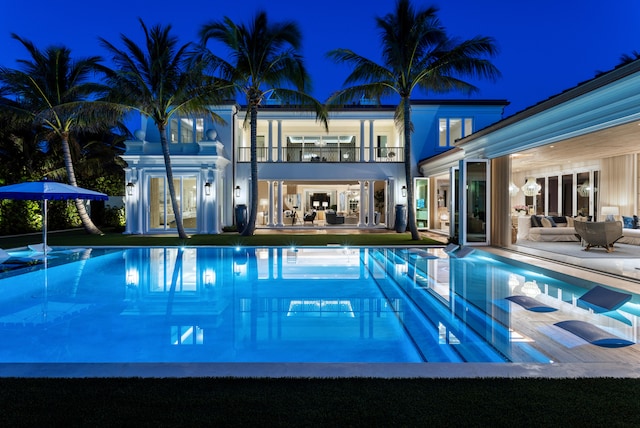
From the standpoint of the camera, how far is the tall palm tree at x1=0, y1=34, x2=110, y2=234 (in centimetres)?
1443

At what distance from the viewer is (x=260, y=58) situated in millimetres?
13797

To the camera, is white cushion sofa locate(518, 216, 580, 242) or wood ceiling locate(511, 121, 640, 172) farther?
white cushion sofa locate(518, 216, 580, 242)

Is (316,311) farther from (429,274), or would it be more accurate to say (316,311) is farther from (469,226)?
(469,226)

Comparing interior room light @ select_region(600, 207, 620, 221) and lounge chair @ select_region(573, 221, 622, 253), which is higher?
interior room light @ select_region(600, 207, 620, 221)

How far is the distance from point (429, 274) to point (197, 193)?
1178cm

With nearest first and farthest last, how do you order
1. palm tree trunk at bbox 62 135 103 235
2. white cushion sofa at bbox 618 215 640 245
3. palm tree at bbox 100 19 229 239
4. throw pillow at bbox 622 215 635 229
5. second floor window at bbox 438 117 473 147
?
white cushion sofa at bbox 618 215 640 245 → throw pillow at bbox 622 215 635 229 → palm tree at bbox 100 19 229 239 → palm tree trunk at bbox 62 135 103 235 → second floor window at bbox 438 117 473 147

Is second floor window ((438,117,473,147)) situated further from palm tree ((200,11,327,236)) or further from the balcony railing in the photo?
palm tree ((200,11,327,236))

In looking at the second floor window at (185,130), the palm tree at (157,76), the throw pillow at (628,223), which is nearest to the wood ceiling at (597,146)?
the throw pillow at (628,223)

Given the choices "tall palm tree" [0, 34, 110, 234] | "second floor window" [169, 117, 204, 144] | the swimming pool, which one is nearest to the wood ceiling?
the swimming pool

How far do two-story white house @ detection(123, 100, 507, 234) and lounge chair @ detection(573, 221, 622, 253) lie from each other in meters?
8.41

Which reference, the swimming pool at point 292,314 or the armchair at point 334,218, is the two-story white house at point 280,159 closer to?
the armchair at point 334,218

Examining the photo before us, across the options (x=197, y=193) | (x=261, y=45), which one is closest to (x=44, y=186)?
(x=197, y=193)

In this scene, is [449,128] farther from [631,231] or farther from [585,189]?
[631,231]
